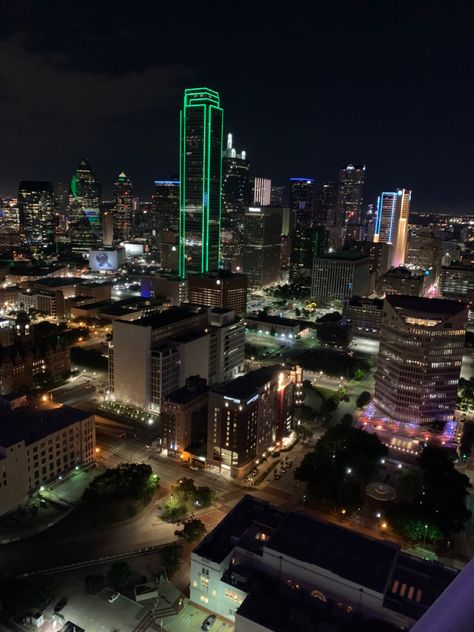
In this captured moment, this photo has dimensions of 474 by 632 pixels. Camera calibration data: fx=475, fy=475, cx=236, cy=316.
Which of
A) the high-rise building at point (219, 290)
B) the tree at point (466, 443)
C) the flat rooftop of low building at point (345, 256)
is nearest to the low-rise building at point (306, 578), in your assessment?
the tree at point (466, 443)

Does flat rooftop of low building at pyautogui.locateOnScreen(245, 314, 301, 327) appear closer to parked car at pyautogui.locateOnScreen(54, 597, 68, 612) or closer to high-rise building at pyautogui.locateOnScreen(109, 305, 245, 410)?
high-rise building at pyautogui.locateOnScreen(109, 305, 245, 410)

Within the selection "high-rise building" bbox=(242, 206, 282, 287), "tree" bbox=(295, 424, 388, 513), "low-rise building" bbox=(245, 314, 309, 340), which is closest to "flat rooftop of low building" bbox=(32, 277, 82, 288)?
"low-rise building" bbox=(245, 314, 309, 340)

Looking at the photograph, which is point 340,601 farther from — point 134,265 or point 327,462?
point 134,265

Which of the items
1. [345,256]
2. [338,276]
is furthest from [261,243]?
[338,276]

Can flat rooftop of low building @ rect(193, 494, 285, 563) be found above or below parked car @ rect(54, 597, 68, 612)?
above

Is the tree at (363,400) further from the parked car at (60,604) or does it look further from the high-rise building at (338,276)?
the high-rise building at (338,276)

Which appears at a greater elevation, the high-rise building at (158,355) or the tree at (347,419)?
the high-rise building at (158,355)
